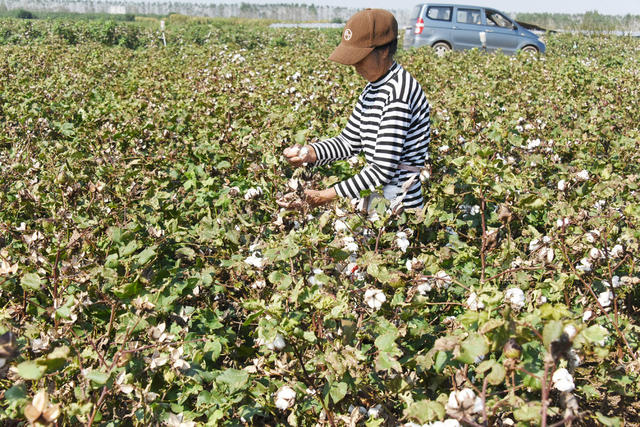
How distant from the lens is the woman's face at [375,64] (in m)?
2.40

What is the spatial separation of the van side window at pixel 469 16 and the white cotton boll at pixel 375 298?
50.3ft

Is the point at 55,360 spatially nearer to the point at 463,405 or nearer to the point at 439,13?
the point at 463,405

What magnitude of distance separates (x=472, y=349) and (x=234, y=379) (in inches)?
32.4

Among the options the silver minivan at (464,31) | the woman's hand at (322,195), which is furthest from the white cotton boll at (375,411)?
the silver minivan at (464,31)

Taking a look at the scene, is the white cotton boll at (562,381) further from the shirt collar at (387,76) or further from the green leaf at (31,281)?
the shirt collar at (387,76)

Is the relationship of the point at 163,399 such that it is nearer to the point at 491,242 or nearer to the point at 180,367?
the point at 180,367

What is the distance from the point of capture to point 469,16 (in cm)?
1524

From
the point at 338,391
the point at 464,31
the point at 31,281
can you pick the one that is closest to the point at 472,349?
the point at 338,391

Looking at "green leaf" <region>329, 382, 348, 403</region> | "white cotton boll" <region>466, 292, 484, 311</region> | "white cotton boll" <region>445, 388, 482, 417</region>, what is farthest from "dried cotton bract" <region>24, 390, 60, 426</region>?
"white cotton boll" <region>466, 292, 484, 311</region>

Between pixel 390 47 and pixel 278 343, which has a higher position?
pixel 390 47

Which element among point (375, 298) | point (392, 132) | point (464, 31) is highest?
point (464, 31)

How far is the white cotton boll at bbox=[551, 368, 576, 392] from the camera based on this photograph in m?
1.12

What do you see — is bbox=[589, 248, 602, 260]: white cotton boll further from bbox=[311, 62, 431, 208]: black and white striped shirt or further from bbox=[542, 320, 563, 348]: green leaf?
bbox=[542, 320, 563, 348]: green leaf

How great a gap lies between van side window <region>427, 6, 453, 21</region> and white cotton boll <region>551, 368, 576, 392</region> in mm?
15481
